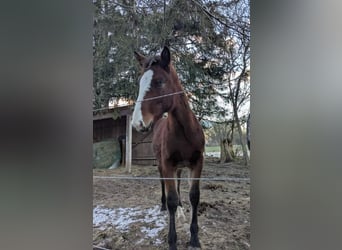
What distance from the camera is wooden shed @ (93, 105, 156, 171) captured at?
3.98 ft

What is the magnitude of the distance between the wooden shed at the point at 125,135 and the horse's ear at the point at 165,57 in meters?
0.22

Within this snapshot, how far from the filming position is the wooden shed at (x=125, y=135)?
121cm

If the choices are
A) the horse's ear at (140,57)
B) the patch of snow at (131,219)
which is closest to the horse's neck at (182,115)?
the horse's ear at (140,57)

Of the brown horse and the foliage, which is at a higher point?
the foliage

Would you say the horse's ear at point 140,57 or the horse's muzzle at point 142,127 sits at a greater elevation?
the horse's ear at point 140,57

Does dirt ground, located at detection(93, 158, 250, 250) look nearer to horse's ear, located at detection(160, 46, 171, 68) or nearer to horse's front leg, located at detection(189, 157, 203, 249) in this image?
horse's front leg, located at detection(189, 157, 203, 249)

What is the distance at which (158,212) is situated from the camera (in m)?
1.19

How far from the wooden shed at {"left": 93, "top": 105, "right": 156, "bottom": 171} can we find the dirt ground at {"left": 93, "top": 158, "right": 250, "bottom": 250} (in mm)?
45

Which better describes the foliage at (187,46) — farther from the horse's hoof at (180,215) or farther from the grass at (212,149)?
the horse's hoof at (180,215)

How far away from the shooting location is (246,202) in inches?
42.8

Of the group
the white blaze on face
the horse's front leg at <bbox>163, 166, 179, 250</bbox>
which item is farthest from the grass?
the white blaze on face

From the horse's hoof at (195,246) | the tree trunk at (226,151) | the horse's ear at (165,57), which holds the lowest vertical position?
the horse's hoof at (195,246)
